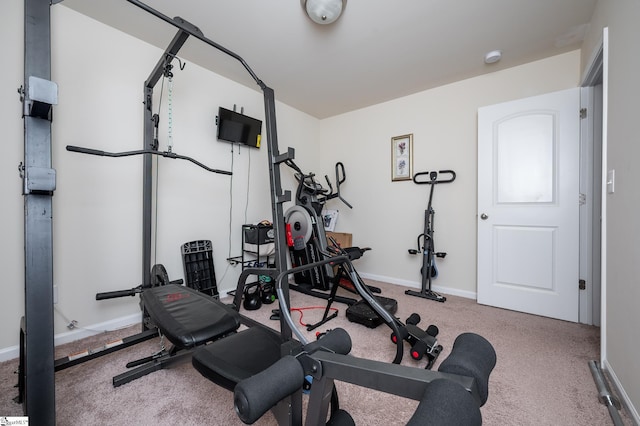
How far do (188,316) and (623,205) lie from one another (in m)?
2.37

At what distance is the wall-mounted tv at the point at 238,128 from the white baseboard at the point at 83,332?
6.41 feet

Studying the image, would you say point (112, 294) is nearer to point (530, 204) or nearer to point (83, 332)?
point (83, 332)

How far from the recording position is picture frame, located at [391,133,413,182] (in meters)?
3.40

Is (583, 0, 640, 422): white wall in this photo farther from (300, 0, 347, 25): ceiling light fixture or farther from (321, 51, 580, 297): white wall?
(300, 0, 347, 25): ceiling light fixture

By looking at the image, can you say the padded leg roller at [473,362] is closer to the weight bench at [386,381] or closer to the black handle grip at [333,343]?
the weight bench at [386,381]

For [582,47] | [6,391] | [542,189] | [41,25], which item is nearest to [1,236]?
[6,391]

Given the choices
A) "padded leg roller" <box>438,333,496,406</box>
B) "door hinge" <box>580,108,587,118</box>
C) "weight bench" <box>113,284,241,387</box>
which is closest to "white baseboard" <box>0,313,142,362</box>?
"weight bench" <box>113,284,241,387</box>

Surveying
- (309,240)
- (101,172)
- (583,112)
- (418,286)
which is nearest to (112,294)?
(101,172)

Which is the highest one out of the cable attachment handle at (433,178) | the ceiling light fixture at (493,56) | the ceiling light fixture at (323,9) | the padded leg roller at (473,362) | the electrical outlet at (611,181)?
the ceiling light fixture at (493,56)

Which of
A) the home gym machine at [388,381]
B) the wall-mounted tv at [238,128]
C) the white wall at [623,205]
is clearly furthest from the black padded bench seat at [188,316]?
the white wall at [623,205]

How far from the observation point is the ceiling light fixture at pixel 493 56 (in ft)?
8.17

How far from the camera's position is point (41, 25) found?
1.07 m

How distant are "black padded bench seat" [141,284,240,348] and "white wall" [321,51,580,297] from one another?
2.56 meters

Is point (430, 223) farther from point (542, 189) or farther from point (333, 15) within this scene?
point (333, 15)
